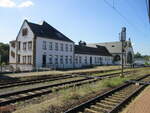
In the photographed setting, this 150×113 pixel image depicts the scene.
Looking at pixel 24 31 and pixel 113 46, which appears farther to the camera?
pixel 113 46

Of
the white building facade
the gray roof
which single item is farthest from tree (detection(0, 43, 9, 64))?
the gray roof

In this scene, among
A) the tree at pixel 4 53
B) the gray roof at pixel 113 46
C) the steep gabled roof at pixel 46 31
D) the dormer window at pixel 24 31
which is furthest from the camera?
the gray roof at pixel 113 46

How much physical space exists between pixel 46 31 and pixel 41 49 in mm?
4975

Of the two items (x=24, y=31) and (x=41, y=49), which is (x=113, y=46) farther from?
(x=24, y=31)

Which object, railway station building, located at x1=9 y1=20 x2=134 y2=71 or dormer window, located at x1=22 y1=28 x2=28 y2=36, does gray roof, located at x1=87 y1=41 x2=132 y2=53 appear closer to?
railway station building, located at x1=9 y1=20 x2=134 y2=71

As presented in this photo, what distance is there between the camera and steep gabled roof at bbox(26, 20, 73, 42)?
3397 cm

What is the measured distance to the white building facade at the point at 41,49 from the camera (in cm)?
3292

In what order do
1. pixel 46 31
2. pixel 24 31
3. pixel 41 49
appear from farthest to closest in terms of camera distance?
pixel 46 31 → pixel 24 31 → pixel 41 49

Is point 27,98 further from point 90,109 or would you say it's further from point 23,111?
point 90,109

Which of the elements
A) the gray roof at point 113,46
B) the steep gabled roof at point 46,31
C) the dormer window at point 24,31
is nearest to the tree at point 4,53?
the dormer window at point 24,31

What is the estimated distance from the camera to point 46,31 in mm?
36500

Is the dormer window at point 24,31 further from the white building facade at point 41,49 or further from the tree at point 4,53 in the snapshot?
the tree at point 4,53

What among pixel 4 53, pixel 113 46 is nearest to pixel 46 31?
pixel 4 53

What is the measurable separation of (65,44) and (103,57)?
2253cm
